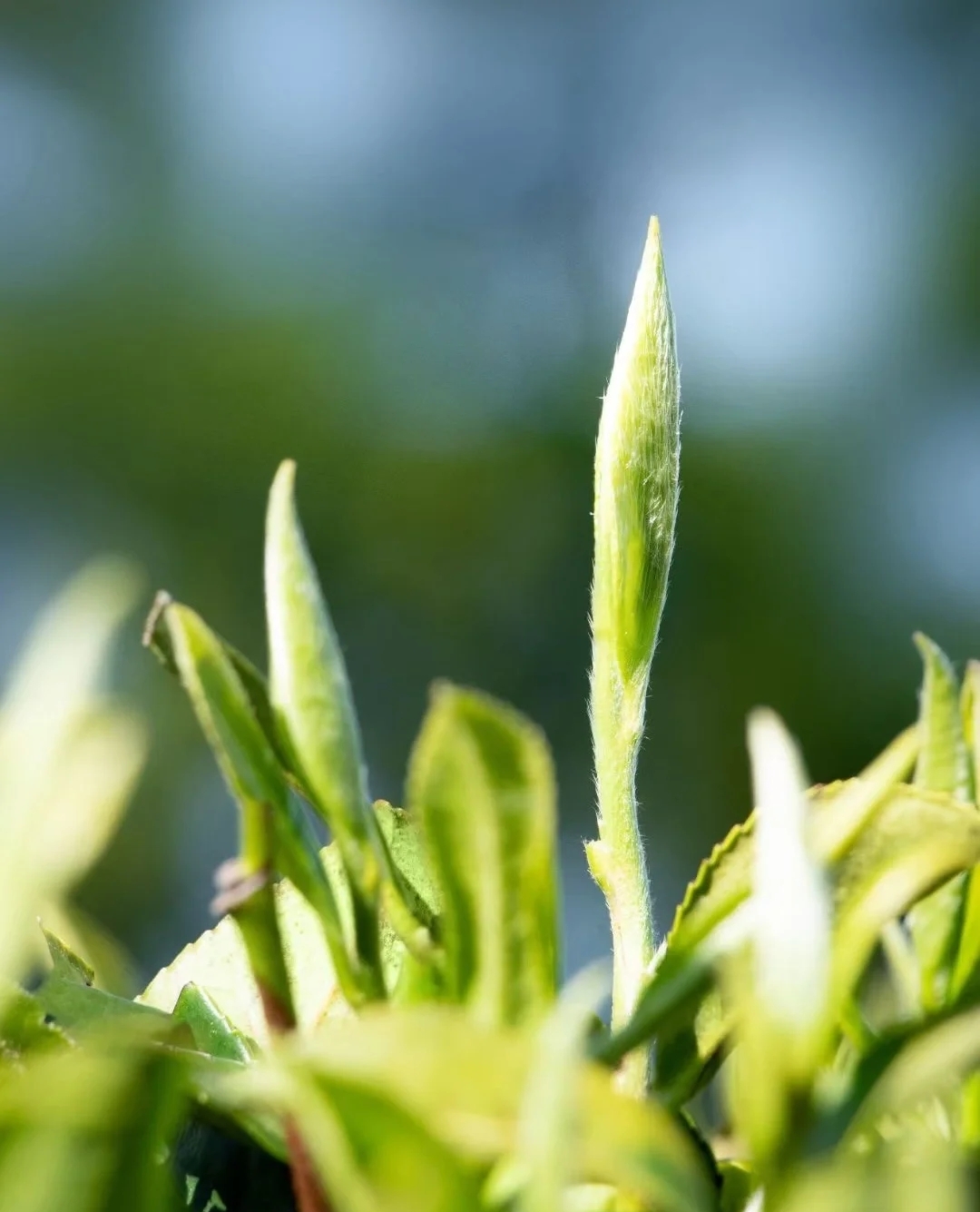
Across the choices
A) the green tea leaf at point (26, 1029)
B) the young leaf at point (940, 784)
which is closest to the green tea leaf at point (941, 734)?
the young leaf at point (940, 784)

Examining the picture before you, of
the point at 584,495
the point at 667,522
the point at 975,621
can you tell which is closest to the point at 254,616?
the point at 584,495

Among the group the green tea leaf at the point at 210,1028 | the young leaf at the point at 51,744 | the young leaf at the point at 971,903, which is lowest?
the green tea leaf at the point at 210,1028

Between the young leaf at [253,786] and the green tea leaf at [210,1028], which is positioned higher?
the young leaf at [253,786]

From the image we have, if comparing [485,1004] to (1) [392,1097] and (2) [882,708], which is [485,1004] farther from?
(2) [882,708]

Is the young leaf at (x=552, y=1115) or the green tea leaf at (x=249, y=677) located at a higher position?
the green tea leaf at (x=249, y=677)

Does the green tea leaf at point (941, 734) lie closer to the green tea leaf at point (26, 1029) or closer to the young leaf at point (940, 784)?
the young leaf at point (940, 784)

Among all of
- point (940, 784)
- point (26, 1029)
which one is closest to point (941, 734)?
point (940, 784)

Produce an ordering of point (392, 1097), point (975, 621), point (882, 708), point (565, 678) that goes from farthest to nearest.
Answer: point (565, 678) → point (975, 621) → point (882, 708) → point (392, 1097)

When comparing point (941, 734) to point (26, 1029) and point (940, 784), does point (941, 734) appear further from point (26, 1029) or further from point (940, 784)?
point (26, 1029)
